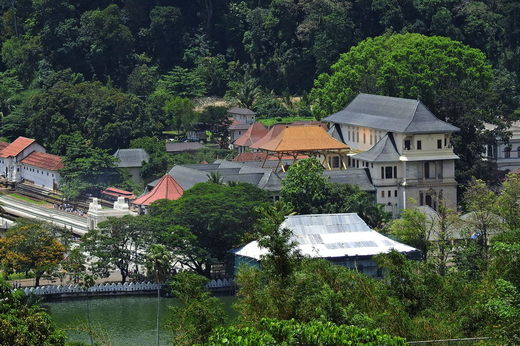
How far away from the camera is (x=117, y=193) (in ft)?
280

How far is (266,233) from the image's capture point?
4609 cm

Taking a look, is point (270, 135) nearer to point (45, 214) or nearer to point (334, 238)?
point (45, 214)

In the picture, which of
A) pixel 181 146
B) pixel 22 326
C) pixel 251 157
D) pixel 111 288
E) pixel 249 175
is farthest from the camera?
pixel 181 146

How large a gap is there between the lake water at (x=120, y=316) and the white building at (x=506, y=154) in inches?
1016

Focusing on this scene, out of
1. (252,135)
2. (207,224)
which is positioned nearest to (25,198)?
(252,135)

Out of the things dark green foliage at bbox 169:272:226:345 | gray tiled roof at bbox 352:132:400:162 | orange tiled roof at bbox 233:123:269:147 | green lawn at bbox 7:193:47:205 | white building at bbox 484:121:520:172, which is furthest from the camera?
orange tiled roof at bbox 233:123:269:147

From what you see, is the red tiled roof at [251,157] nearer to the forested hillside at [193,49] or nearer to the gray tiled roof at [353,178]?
the gray tiled roof at [353,178]

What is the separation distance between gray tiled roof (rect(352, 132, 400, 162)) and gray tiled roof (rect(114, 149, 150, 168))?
13915 mm

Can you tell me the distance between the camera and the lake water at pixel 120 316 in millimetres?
58031

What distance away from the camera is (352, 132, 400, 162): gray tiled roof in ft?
259

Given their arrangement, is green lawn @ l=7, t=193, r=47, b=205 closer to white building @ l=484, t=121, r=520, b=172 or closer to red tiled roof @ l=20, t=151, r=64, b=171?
red tiled roof @ l=20, t=151, r=64, b=171

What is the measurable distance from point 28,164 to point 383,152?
2391cm

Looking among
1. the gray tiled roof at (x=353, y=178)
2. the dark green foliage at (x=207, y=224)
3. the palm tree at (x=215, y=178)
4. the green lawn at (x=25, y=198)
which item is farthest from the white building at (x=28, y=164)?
the dark green foliage at (x=207, y=224)

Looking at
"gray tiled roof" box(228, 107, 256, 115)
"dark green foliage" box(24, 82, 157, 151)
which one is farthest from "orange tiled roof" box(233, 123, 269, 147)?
"gray tiled roof" box(228, 107, 256, 115)
